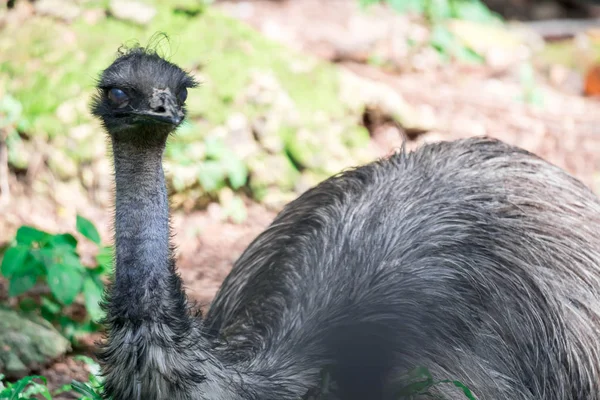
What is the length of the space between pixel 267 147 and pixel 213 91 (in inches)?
18.8

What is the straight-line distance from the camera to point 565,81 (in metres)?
8.33

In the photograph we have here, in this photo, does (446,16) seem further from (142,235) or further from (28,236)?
(142,235)

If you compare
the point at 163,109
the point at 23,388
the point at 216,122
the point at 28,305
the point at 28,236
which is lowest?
the point at 23,388

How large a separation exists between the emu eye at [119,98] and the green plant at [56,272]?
5.28 ft

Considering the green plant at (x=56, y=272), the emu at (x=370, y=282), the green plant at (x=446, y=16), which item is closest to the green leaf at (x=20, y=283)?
the green plant at (x=56, y=272)

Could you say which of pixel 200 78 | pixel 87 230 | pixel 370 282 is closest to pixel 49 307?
pixel 87 230

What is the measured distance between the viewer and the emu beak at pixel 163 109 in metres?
2.37

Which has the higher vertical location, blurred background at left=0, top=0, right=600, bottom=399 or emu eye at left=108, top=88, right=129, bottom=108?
blurred background at left=0, top=0, right=600, bottom=399

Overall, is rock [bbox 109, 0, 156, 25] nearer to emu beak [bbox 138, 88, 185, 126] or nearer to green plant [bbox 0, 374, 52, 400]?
green plant [bbox 0, 374, 52, 400]

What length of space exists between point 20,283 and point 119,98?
1.73 meters

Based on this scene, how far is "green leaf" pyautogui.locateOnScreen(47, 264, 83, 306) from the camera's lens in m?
3.92

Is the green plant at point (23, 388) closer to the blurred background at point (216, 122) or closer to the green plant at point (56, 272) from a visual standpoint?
the blurred background at point (216, 122)

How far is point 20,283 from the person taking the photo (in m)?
3.93

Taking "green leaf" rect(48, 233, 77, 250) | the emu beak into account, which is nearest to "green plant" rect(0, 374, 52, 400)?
"green leaf" rect(48, 233, 77, 250)
